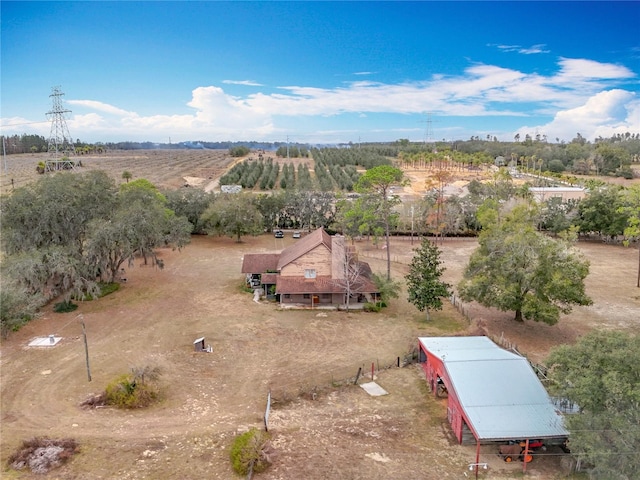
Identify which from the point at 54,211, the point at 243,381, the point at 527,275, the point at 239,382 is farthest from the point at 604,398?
the point at 54,211

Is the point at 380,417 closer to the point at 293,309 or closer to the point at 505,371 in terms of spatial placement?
the point at 505,371

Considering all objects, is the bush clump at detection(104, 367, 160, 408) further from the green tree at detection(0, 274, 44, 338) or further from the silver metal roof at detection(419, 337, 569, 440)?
the silver metal roof at detection(419, 337, 569, 440)

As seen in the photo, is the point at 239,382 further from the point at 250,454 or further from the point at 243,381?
the point at 250,454

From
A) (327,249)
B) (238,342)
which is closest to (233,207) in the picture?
(327,249)

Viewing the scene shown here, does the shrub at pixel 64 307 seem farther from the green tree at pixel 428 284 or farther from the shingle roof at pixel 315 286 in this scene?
the green tree at pixel 428 284

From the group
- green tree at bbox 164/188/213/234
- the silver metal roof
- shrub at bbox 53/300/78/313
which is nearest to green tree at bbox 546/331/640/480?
the silver metal roof

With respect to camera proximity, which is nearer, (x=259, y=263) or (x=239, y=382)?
(x=239, y=382)
